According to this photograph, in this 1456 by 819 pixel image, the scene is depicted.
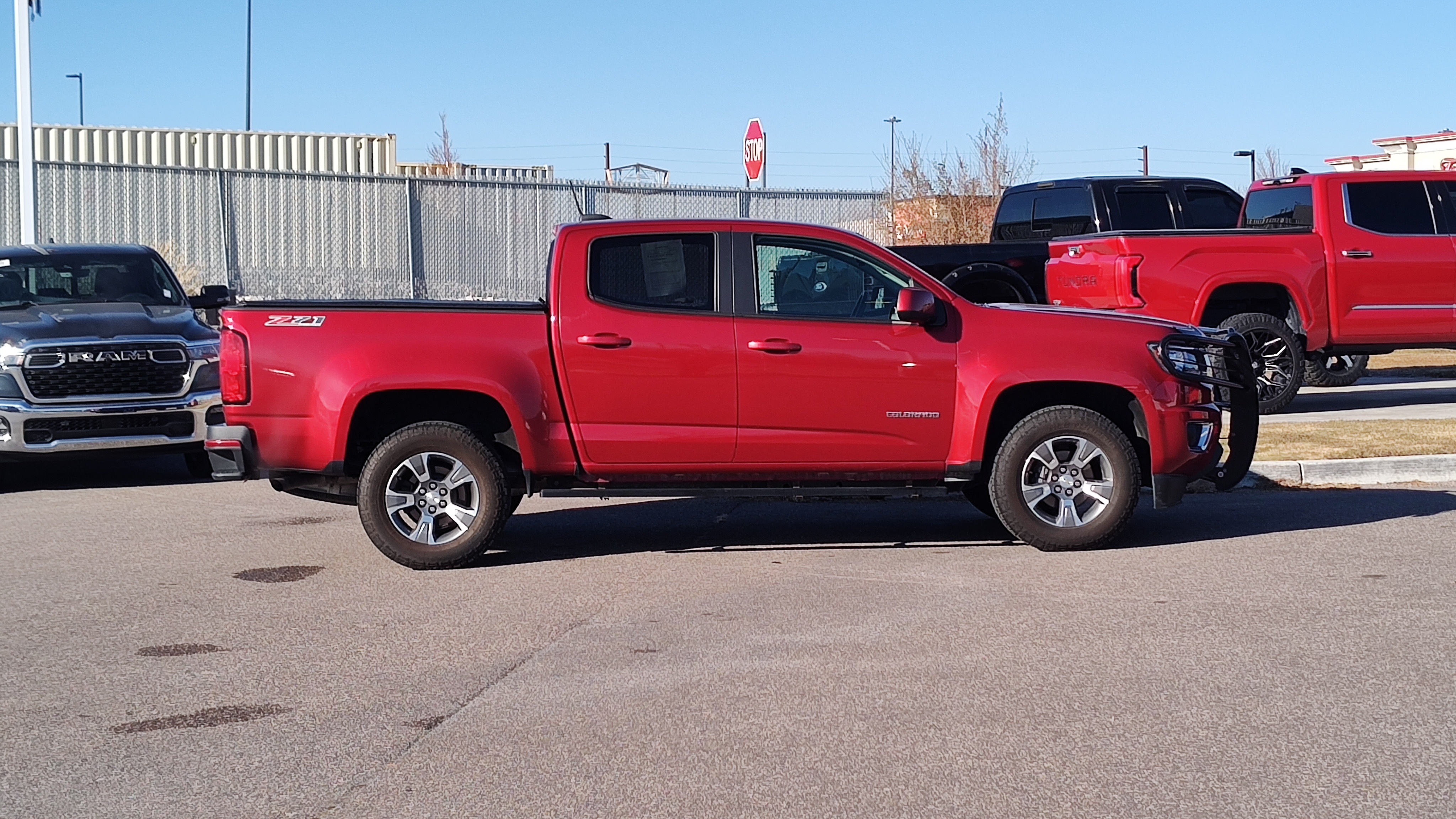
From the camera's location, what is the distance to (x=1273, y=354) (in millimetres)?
14219

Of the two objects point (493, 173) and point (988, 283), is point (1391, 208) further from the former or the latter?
point (493, 173)

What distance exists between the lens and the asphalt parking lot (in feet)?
15.2

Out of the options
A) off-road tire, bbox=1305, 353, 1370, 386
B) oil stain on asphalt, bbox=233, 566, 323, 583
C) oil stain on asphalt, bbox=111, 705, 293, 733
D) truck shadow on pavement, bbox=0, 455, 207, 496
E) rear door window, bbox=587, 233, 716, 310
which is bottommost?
oil stain on asphalt, bbox=111, 705, 293, 733

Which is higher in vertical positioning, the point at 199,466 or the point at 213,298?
the point at 213,298

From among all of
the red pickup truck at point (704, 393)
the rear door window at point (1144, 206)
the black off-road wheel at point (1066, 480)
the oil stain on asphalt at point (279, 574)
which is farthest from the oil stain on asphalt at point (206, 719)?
the rear door window at point (1144, 206)

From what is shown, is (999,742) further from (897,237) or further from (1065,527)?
(897,237)

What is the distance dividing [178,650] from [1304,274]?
11117 mm

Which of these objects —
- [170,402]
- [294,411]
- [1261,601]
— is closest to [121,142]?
[170,402]

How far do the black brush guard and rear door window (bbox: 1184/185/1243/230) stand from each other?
7634 mm

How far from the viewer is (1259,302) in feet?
47.3

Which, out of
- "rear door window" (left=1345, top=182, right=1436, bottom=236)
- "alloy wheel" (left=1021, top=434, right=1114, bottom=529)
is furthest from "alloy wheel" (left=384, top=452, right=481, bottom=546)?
"rear door window" (left=1345, top=182, right=1436, bottom=236)

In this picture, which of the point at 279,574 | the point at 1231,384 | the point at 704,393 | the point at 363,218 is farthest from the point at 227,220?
the point at 1231,384

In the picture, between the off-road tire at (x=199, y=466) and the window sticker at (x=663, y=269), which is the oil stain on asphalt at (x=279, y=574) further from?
the off-road tire at (x=199, y=466)

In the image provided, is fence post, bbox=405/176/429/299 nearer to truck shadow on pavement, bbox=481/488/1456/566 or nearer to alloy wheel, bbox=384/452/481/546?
truck shadow on pavement, bbox=481/488/1456/566
